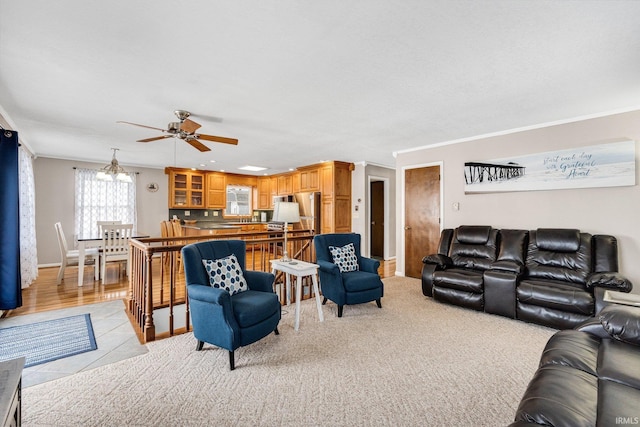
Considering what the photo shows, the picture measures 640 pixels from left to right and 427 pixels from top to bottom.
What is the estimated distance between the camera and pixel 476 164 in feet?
14.5

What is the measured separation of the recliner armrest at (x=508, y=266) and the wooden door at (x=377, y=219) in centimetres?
395

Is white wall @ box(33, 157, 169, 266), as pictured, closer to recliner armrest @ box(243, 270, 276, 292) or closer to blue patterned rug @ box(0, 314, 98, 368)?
blue patterned rug @ box(0, 314, 98, 368)

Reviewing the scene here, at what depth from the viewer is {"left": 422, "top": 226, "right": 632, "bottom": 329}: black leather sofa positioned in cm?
291

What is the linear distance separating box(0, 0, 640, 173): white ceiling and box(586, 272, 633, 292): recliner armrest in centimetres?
182

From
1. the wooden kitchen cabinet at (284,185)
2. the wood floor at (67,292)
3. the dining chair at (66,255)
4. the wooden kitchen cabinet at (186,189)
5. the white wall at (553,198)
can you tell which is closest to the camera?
the white wall at (553,198)

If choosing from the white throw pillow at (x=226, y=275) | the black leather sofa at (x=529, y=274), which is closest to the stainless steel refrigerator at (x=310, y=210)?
the black leather sofa at (x=529, y=274)

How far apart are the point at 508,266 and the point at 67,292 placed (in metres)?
6.20

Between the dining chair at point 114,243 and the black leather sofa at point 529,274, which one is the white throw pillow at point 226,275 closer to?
the black leather sofa at point 529,274

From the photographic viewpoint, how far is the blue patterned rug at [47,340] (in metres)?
2.53

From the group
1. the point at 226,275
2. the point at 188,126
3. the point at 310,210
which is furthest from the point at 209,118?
the point at 310,210

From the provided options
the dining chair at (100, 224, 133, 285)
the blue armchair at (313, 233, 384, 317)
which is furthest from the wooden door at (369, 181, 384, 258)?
the dining chair at (100, 224, 133, 285)

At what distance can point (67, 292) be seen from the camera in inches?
172

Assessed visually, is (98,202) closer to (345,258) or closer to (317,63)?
(345,258)

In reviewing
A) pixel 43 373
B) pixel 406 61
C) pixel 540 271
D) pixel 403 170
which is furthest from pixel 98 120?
pixel 540 271
